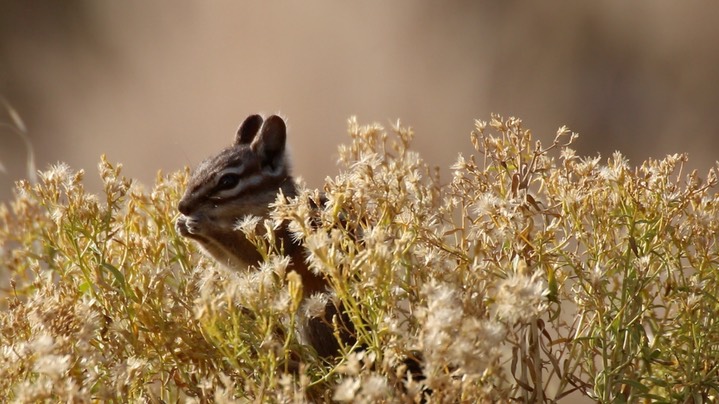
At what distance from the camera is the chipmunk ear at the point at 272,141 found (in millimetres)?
3273

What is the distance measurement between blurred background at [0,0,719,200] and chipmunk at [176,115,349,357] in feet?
8.07

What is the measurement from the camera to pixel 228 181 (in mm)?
3123

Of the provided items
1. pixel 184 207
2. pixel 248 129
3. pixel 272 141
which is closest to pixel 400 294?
pixel 184 207

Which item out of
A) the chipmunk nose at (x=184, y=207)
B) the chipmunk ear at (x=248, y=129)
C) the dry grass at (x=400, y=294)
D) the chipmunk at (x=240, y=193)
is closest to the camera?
the dry grass at (x=400, y=294)

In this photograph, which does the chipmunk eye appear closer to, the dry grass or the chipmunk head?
the chipmunk head

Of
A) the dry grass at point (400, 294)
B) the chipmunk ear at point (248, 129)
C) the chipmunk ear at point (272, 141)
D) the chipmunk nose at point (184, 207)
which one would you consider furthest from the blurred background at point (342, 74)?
the dry grass at point (400, 294)

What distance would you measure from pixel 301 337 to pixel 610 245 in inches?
35.0

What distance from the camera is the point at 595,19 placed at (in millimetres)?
5590

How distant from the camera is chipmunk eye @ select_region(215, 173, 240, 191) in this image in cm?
309

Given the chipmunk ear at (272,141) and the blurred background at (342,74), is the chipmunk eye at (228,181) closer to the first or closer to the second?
the chipmunk ear at (272,141)

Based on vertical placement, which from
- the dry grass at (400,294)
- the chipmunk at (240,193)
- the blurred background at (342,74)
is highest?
the blurred background at (342,74)

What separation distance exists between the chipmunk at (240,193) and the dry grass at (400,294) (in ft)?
1.91

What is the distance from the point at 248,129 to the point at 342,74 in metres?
2.89

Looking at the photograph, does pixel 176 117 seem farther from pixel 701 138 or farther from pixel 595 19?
pixel 701 138
